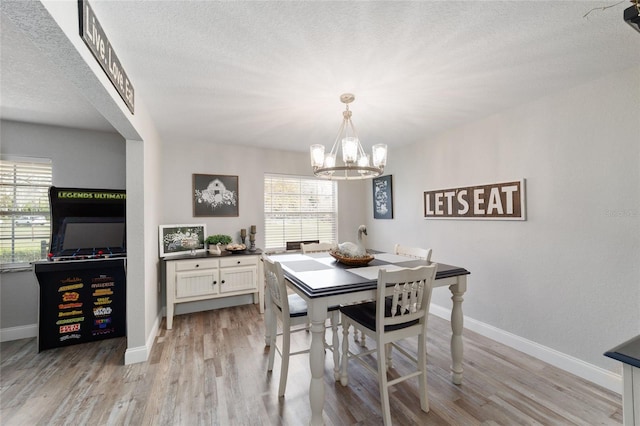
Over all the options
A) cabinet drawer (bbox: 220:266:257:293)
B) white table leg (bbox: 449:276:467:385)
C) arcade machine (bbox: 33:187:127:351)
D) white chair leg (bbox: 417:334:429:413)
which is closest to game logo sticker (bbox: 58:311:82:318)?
arcade machine (bbox: 33:187:127:351)

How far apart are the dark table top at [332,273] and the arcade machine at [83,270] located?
1847 millimetres

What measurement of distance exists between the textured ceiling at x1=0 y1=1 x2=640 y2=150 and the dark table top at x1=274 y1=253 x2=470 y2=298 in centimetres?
149

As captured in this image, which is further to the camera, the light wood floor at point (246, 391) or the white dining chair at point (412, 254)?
the white dining chair at point (412, 254)

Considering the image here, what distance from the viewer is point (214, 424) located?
5.59 ft

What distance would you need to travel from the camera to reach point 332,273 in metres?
2.07

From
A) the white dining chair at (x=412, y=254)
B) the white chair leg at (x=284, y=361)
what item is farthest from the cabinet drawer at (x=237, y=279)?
the white chair leg at (x=284, y=361)

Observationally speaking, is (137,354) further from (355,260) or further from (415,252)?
(415,252)

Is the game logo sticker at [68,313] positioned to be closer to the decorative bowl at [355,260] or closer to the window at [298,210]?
the window at [298,210]

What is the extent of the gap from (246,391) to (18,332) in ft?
9.30

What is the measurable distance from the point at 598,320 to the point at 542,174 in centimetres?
127

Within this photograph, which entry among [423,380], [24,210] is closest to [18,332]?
[24,210]

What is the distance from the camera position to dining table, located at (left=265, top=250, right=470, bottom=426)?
1638 millimetres

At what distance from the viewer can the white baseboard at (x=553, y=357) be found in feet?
6.73

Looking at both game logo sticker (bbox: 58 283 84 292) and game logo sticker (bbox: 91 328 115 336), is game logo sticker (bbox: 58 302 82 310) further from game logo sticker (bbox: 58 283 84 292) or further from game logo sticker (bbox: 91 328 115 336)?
game logo sticker (bbox: 91 328 115 336)
